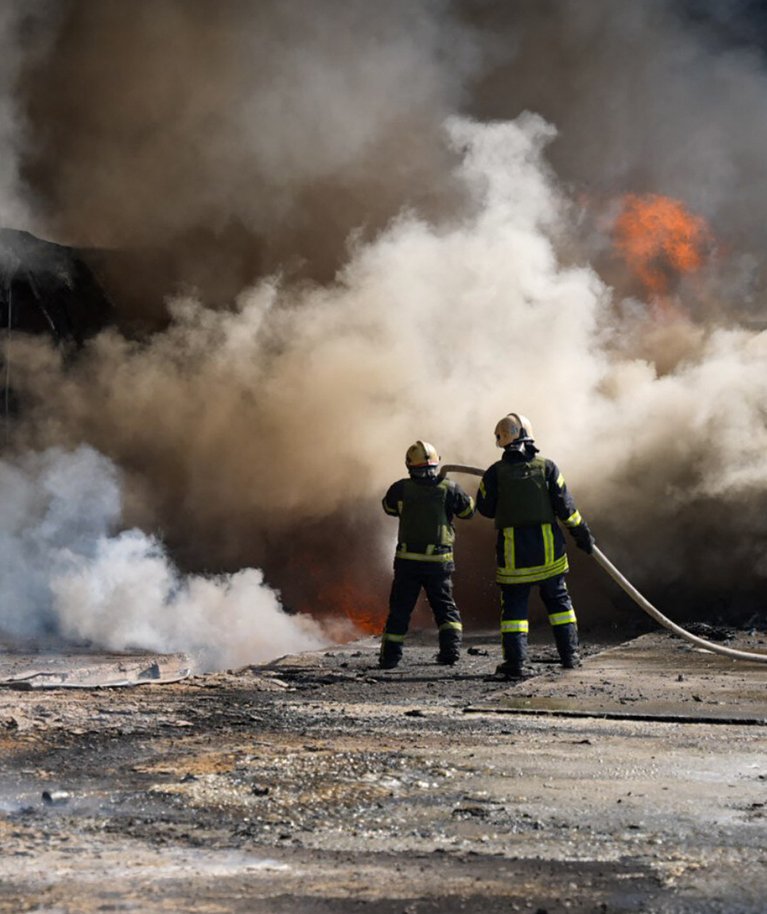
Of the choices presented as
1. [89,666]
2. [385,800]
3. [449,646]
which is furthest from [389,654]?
[385,800]

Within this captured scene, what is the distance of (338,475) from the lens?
549 inches

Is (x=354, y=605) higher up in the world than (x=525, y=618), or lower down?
higher up

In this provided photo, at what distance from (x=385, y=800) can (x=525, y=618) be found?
11.9ft

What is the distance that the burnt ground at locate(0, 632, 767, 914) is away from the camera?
264cm

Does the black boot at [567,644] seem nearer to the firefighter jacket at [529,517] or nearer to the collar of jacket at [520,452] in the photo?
the firefighter jacket at [529,517]

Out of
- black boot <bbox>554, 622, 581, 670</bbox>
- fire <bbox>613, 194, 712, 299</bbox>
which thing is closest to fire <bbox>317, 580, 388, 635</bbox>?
fire <bbox>613, 194, 712, 299</bbox>

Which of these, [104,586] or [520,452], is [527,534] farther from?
[104,586]

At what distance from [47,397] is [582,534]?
433 inches

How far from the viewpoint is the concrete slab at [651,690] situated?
17.4ft

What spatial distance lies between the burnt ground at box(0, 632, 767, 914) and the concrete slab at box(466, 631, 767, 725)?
0.03 metres

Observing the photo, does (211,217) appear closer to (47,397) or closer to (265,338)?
(265,338)

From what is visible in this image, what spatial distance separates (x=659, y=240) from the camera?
46.0 ft

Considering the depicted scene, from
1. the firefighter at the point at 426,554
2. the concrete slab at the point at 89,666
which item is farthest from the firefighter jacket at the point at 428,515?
the concrete slab at the point at 89,666

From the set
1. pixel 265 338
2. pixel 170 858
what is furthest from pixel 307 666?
pixel 265 338
